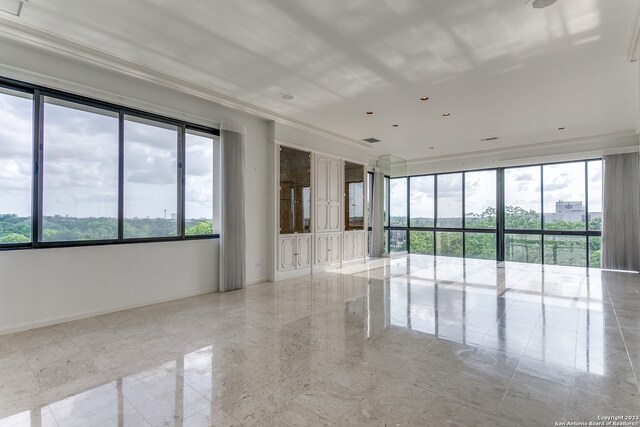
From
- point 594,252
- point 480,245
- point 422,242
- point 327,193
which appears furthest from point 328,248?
point 594,252

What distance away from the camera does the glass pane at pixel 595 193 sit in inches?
307

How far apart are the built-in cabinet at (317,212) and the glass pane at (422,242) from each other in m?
2.84

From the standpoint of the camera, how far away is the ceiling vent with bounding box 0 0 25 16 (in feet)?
9.71

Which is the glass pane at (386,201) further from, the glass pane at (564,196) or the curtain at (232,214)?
the curtain at (232,214)

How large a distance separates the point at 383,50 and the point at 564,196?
743 cm

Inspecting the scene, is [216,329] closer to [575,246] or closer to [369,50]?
[369,50]

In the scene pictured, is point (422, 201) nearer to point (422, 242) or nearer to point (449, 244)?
point (422, 242)

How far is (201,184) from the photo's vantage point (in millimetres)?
5453

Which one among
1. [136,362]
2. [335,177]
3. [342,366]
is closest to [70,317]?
[136,362]

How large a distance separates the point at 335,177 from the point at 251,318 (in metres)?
4.45

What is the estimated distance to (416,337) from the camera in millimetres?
3432

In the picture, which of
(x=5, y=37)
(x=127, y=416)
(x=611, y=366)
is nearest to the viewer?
(x=127, y=416)

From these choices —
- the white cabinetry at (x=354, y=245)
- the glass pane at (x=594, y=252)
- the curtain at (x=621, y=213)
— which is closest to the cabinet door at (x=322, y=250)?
the white cabinetry at (x=354, y=245)

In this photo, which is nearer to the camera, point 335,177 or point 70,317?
point 70,317
